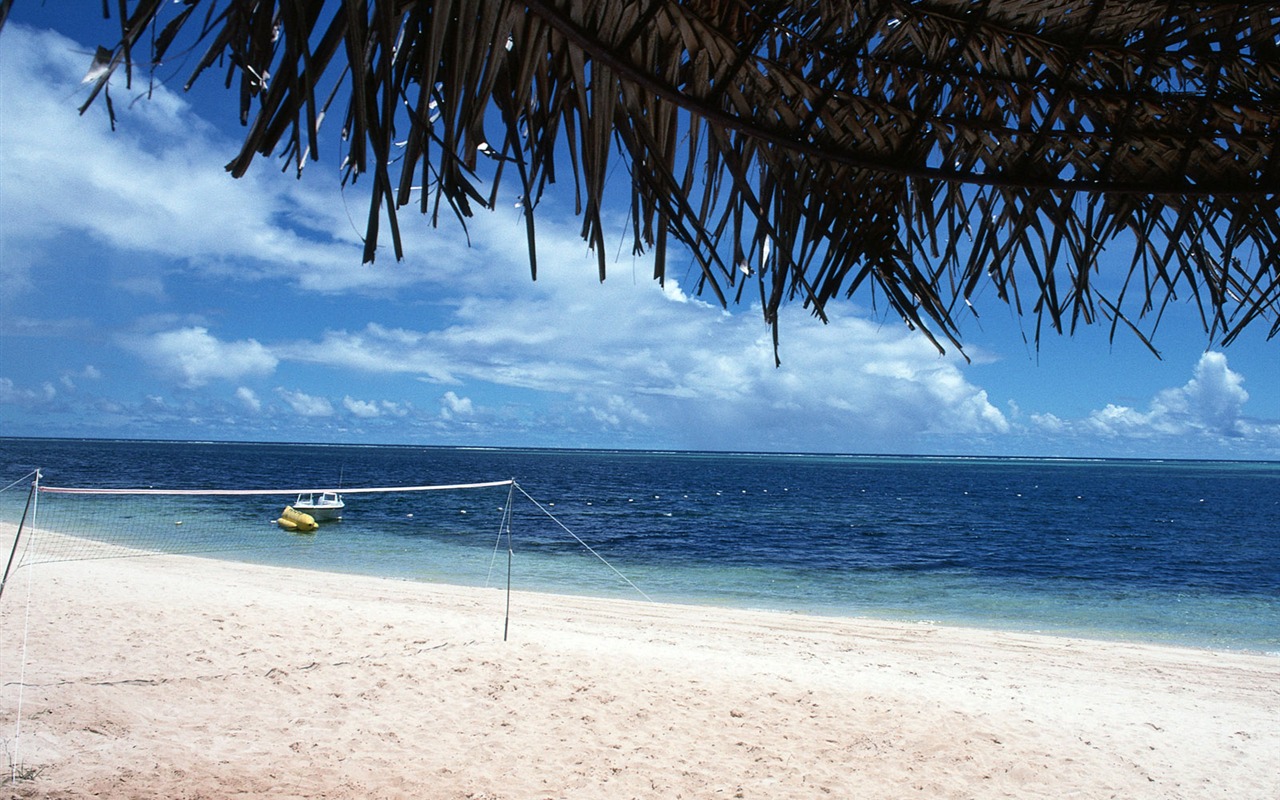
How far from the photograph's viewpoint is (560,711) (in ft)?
21.3

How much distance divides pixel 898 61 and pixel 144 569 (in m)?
15.9

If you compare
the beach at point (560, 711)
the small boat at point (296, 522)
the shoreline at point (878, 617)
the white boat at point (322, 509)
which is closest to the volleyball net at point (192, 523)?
the small boat at point (296, 522)

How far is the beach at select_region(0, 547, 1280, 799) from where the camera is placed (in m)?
5.26

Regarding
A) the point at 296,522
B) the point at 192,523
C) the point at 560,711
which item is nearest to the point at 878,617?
the point at 560,711

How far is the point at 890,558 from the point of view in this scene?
23156 mm

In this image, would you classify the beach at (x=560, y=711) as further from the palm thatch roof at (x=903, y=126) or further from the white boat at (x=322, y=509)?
the white boat at (x=322, y=509)

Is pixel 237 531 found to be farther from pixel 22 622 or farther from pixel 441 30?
pixel 441 30

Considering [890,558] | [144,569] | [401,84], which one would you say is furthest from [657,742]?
[890,558]

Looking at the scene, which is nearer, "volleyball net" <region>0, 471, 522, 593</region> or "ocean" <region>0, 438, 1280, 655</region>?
"ocean" <region>0, 438, 1280, 655</region>

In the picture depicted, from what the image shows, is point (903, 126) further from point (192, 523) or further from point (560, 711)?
point (192, 523)

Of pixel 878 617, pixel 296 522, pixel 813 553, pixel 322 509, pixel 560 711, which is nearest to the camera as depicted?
pixel 560 711

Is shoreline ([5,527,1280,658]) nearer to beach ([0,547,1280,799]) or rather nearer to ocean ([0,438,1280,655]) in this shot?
ocean ([0,438,1280,655])

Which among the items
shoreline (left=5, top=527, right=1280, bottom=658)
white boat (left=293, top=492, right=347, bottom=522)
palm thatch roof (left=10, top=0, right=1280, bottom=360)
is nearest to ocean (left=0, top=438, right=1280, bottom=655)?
shoreline (left=5, top=527, right=1280, bottom=658)

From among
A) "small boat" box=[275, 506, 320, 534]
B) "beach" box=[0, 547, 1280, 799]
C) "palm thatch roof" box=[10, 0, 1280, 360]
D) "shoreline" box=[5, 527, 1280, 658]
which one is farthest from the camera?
"small boat" box=[275, 506, 320, 534]
